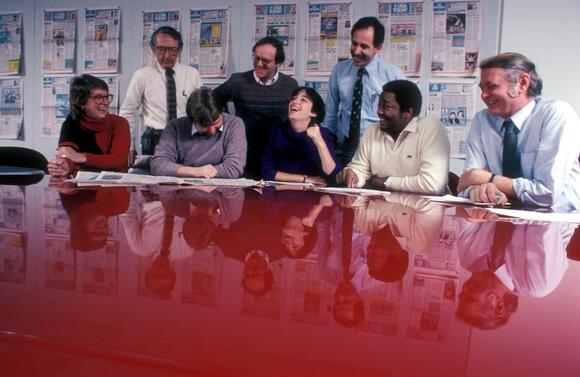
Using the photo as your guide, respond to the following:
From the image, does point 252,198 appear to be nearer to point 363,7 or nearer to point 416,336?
point 416,336

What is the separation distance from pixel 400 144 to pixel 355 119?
2.19 feet

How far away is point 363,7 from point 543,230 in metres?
2.69

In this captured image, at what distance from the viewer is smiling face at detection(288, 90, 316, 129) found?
2.49 metres

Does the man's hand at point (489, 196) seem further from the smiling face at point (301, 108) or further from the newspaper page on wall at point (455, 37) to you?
the newspaper page on wall at point (455, 37)

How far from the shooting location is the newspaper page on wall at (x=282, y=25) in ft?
11.1

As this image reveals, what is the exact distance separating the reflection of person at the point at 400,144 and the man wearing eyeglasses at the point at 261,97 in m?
0.82

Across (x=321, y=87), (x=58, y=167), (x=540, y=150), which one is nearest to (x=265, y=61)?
(x=321, y=87)

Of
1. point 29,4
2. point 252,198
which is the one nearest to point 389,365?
point 252,198

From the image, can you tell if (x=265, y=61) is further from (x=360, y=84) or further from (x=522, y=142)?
(x=522, y=142)

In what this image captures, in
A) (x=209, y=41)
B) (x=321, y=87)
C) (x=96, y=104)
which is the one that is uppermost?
(x=209, y=41)

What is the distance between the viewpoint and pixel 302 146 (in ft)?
8.07

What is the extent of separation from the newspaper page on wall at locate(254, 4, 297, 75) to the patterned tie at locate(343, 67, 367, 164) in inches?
25.4

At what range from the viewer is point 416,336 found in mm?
316

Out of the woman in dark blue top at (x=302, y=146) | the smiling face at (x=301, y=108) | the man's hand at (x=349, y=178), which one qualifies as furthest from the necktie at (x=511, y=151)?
the smiling face at (x=301, y=108)
